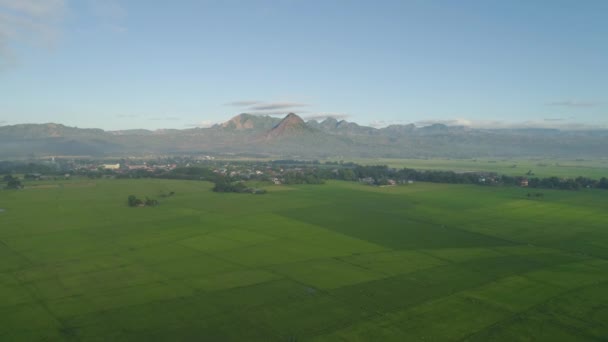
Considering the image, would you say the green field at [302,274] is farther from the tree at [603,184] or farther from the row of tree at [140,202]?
the tree at [603,184]

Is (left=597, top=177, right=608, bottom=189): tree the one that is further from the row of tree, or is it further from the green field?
the row of tree

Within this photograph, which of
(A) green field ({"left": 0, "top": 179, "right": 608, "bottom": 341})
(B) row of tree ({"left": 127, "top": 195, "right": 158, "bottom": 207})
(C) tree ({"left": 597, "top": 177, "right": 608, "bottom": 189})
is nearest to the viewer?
(A) green field ({"left": 0, "top": 179, "right": 608, "bottom": 341})

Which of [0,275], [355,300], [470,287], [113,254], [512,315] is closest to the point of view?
[512,315]

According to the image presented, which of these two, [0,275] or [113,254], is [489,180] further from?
[0,275]

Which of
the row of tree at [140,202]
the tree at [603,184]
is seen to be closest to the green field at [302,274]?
the row of tree at [140,202]

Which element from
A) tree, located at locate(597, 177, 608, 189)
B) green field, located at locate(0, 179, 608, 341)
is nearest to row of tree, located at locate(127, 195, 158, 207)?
green field, located at locate(0, 179, 608, 341)

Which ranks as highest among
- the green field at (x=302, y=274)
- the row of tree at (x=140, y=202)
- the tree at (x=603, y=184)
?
the tree at (x=603, y=184)

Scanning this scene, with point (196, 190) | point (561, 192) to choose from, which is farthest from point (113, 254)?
point (561, 192)

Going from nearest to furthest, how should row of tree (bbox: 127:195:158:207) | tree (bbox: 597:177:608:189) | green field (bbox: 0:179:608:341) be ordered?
green field (bbox: 0:179:608:341), row of tree (bbox: 127:195:158:207), tree (bbox: 597:177:608:189)

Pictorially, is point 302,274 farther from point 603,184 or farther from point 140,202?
point 603,184
